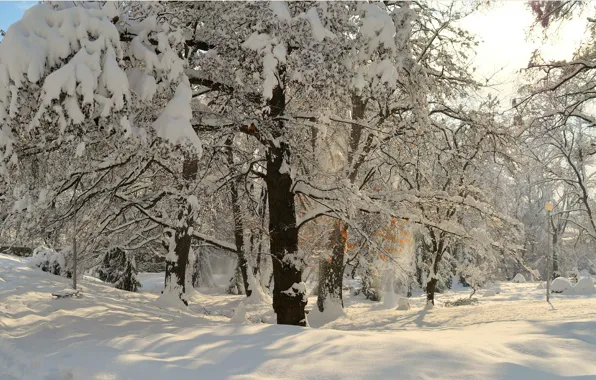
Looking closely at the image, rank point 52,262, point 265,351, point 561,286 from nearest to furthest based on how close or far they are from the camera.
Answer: point 265,351, point 52,262, point 561,286

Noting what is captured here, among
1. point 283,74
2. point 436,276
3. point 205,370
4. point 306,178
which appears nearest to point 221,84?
point 283,74

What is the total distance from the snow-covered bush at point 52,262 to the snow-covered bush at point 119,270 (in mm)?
5002

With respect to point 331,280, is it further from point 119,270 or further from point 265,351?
point 119,270

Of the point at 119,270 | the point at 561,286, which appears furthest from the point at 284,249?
the point at 561,286

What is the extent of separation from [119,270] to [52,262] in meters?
6.42

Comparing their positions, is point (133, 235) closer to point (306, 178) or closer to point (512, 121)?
point (306, 178)

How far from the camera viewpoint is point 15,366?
17.3 feet

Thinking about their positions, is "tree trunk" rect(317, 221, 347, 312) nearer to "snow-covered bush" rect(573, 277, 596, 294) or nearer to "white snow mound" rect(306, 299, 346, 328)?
"white snow mound" rect(306, 299, 346, 328)

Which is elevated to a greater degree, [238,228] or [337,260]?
[238,228]

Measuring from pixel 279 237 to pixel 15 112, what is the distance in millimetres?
4569

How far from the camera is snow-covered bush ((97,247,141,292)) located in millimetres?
21453

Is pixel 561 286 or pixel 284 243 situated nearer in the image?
pixel 284 243

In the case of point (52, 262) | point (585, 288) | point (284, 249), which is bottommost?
point (585, 288)

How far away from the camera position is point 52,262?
15797 mm
